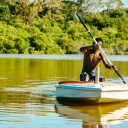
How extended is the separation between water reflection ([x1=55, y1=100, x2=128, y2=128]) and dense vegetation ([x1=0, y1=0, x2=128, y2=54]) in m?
47.6

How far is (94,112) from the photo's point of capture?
1122 cm

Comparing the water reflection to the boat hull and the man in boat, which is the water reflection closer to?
the boat hull

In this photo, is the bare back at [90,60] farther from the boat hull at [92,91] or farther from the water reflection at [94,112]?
the water reflection at [94,112]

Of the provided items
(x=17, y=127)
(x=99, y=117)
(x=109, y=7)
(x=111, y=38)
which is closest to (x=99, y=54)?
(x=99, y=117)

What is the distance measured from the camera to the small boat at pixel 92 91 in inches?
471

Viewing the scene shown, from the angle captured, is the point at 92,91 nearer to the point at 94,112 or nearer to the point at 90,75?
the point at 94,112

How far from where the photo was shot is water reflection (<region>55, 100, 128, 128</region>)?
994 cm

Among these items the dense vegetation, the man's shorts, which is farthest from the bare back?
the dense vegetation

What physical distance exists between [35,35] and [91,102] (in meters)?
51.8

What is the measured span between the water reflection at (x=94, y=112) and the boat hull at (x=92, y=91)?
0.16 metres

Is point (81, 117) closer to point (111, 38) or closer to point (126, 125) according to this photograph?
point (126, 125)

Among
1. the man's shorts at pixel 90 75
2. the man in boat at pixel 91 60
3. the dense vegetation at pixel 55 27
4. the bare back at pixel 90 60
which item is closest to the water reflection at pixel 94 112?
the man's shorts at pixel 90 75

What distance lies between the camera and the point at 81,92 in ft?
39.5

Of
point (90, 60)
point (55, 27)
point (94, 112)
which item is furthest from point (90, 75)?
point (55, 27)
